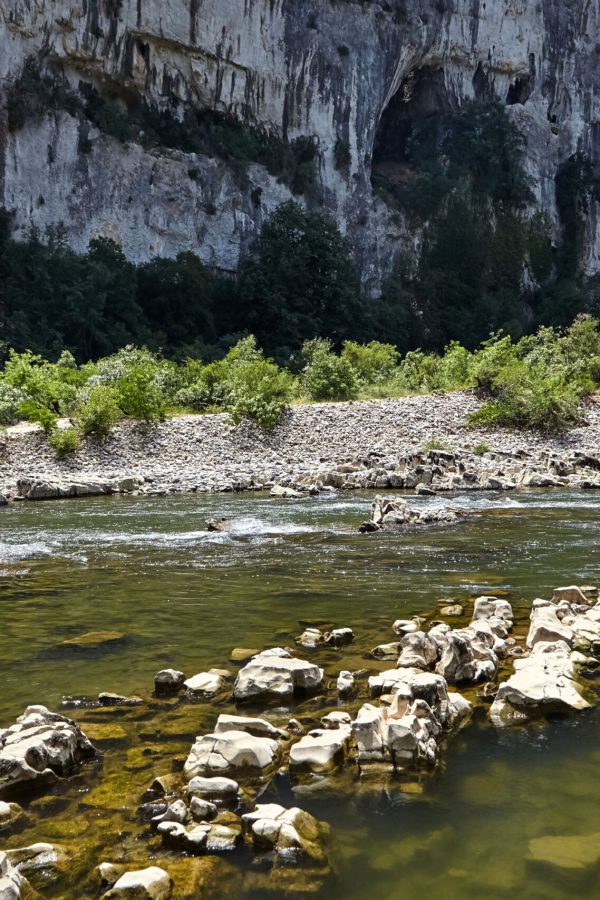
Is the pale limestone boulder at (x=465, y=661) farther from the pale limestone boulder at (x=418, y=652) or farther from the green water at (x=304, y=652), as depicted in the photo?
the green water at (x=304, y=652)

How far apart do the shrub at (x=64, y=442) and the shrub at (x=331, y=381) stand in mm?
9606

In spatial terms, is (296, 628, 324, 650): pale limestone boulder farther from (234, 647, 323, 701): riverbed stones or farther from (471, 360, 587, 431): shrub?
(471, 360, 587, 431): shrub

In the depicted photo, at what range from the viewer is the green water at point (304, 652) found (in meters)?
3.16

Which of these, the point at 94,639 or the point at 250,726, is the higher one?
the point at 250,726

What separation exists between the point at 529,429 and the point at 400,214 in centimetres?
3226

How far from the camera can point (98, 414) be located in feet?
71.9

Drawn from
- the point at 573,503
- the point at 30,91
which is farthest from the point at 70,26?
the point at 573,503

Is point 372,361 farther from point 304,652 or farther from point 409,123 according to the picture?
point 409,123

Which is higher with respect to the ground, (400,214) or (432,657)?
(400,214)

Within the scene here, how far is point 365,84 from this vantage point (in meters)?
49.7

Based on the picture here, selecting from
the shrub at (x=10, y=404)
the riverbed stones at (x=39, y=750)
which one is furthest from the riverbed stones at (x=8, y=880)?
the shrub at (x=10, y=404)

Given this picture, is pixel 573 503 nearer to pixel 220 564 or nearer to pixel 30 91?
pixel 220 564

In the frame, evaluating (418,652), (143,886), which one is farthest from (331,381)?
(143,886)

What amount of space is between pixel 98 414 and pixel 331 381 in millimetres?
9078
